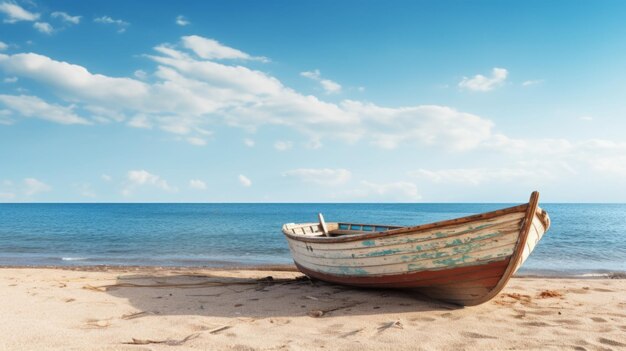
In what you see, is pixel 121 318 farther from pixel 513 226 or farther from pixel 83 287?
pixel 513 226

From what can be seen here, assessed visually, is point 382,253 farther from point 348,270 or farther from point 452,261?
point 452,261

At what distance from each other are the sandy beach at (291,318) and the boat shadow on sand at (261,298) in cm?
2

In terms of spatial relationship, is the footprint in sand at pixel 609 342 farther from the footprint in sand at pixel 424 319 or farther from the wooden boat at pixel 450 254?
the footprint in sand at pixel 424 319

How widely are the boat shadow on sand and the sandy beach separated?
0.07 feet

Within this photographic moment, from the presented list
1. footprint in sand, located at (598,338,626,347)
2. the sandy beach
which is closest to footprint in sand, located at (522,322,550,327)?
the sandy beach

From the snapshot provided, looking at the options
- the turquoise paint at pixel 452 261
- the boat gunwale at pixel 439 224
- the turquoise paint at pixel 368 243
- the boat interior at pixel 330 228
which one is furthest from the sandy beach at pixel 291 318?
the boat interior at pixel 330 228

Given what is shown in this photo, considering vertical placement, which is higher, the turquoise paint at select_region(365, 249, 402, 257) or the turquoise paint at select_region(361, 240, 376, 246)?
the turquoise paint at select_region(361, 240, 376, 246)

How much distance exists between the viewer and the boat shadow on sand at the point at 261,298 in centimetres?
718

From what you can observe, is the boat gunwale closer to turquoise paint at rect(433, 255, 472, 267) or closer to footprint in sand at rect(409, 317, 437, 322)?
turquoise paint at rect(433, 255, 472, 267)

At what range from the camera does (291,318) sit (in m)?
6.74

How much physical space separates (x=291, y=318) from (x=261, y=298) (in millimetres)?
1771

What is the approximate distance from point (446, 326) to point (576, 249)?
21.5 metres

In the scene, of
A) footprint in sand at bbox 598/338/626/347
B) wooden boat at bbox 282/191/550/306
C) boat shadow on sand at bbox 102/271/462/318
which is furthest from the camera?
boat shadow on sand at bbox 102/271/462/318

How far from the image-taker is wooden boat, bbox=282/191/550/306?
625 cm
